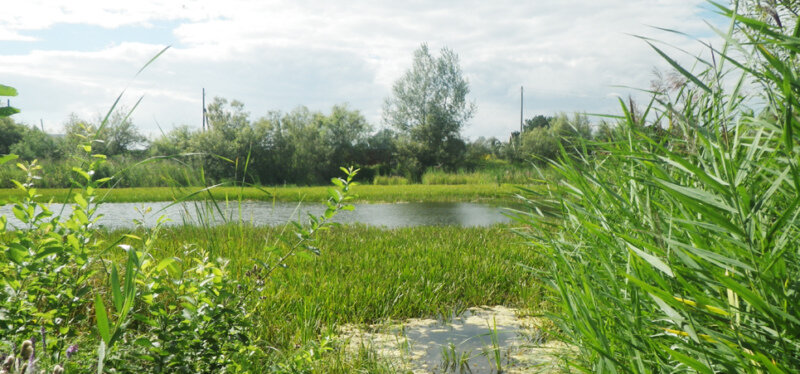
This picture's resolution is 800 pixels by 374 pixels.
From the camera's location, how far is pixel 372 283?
3893mm

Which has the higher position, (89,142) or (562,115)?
(562,115)

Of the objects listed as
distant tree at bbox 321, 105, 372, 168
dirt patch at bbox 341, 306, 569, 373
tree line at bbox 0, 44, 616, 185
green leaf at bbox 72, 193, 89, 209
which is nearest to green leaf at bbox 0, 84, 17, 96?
green leaf at bbox 72, 193, 89, 209

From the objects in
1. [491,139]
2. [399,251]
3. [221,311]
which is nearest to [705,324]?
[221,311]

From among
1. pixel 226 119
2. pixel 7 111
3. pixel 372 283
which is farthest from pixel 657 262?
pixel 226 119

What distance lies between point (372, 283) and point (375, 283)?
6 centimetres

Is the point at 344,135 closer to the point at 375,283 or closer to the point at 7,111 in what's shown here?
the point at 375,283

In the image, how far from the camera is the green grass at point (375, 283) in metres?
Answer: 3.03

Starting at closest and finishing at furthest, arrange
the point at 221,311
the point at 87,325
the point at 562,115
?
the point at 221,311, the point at 87,325, the point at 562,115

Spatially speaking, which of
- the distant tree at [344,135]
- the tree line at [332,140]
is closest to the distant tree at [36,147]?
the tree line at [332,140]

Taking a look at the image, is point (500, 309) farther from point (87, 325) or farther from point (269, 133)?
point (269, 133)

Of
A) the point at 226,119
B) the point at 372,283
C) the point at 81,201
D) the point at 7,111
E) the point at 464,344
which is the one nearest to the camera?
the point at 7,111

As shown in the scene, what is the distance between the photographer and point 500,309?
3701 millimetres

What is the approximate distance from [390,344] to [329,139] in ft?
108

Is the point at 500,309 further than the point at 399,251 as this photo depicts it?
No
